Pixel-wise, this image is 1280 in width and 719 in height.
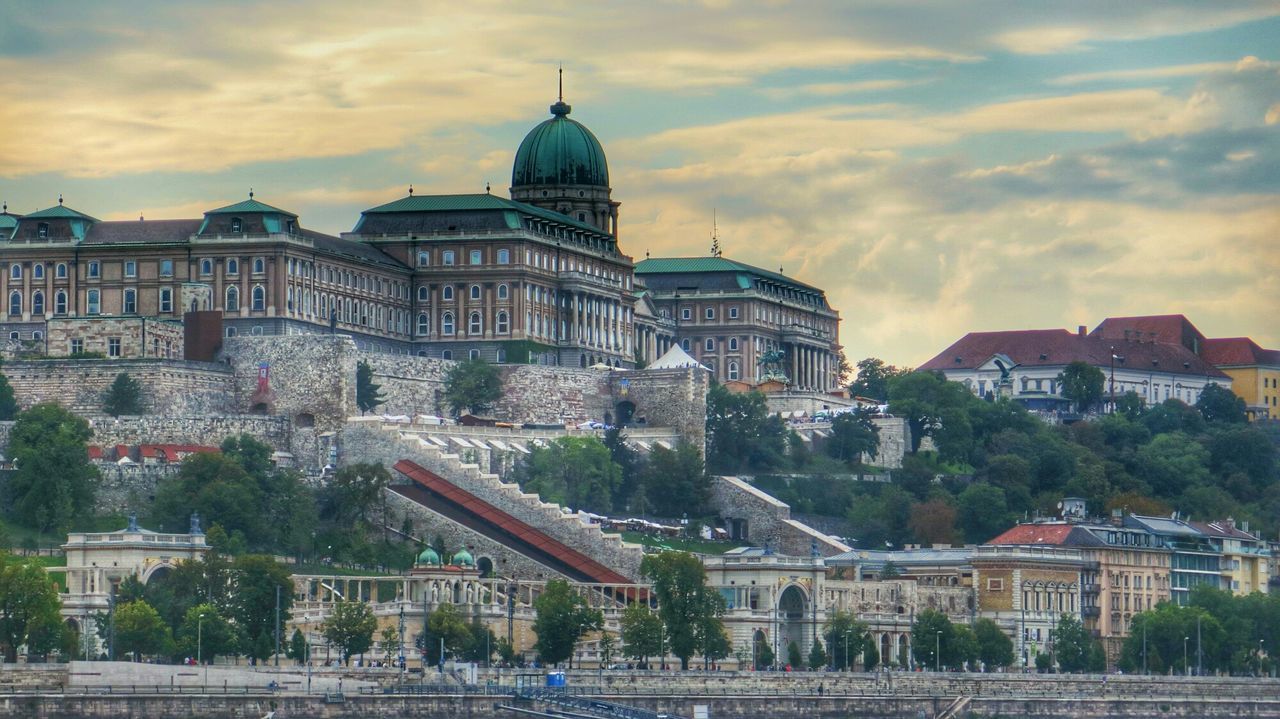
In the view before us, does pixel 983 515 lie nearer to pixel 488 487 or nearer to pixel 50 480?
pixel 488 487

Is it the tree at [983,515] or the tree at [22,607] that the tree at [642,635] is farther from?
the tree at [983,515]

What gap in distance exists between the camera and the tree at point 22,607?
144625 mm

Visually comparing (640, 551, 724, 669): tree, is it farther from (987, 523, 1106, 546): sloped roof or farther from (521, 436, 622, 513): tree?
(987, 523, 1106, 546): sloped roof

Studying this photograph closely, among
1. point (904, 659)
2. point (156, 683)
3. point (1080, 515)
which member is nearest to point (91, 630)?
point (156, 683)

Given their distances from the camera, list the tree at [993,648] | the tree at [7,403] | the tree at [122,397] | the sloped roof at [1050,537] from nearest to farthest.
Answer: the tree at [993,648]
the tree at [7,403]
the tree at [122,397]
the sloped roof at [1050,537]

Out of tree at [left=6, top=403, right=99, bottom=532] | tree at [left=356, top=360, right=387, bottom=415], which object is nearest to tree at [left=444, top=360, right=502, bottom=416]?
tree at [left=356, top=360, right=387, bottom=415]

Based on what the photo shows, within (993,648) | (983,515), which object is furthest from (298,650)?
(983,515)

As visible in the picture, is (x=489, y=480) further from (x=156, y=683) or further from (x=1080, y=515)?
(x=156, y=683)

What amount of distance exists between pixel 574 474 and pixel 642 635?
31807 mm

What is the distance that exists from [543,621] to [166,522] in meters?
20.9

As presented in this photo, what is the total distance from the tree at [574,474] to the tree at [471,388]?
25.6 ft

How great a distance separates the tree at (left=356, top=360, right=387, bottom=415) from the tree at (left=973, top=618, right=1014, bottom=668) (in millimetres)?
35603

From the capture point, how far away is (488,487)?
181 meters

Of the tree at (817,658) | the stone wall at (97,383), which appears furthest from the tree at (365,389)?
the tree at (817,658)
